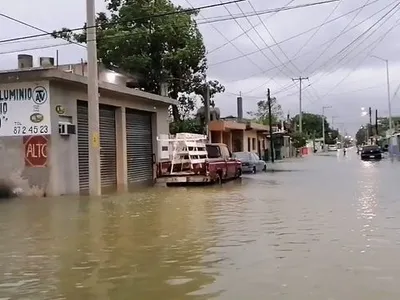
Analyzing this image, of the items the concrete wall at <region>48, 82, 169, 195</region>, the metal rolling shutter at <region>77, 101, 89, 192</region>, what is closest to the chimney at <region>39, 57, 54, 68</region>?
the concrete wall at <region>48, 82, 169, 195</region>

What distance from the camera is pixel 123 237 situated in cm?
1067

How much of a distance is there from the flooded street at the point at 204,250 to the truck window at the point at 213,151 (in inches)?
359

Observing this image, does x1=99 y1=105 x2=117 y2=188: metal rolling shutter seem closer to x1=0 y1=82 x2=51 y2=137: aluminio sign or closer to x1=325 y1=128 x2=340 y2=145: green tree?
x1=0 y1=82 x2=51 y2=137: aluminio sign

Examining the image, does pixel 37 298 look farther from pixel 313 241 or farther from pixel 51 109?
pixel 51 109

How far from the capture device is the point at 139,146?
28156 millimetres

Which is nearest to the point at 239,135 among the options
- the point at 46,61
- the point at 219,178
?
the point at 219,178

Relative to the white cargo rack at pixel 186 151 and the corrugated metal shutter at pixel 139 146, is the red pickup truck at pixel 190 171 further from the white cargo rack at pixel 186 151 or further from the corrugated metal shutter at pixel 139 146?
the corrugated metal shutter at pixel 139 146

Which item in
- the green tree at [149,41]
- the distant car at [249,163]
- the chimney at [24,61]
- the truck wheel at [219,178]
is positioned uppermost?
the green tree at [149,41]

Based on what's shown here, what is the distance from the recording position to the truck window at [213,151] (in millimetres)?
25969

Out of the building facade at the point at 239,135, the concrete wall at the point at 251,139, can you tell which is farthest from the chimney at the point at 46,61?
the concrete wall at the point at 251,139

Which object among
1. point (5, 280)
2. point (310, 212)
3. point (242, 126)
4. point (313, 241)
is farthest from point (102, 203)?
point (242, 126)

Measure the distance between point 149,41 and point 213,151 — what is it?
1325cm

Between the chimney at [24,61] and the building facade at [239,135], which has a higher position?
the chimney at [24,61]

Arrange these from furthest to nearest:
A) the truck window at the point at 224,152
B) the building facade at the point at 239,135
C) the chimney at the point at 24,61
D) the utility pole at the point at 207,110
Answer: the building facade at the point at 239,135 → the utility pole at the point at 207,110 → the truck window at the point at 224,152 → the chimney at the point at 24,61
